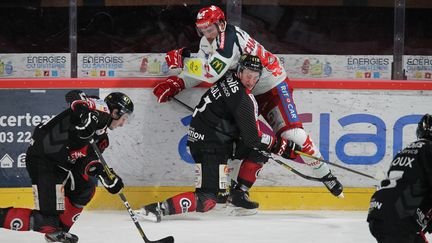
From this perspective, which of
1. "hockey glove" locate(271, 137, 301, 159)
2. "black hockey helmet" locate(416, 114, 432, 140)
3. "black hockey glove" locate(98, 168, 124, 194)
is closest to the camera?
"black hockey helmet" locate(416, 114, 432, 140)

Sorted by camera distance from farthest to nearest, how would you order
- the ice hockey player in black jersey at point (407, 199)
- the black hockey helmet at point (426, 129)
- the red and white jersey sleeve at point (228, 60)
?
the red and white jersey sleeve at point (228, 60)
the black hockey helmet at point (426, 129)
the ice hockey player in black jersey at point (407, 199)

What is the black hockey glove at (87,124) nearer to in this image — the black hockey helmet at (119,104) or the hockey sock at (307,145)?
the black hockey helmet at (119,104)

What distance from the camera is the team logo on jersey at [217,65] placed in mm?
6367

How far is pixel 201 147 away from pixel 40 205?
129 cm

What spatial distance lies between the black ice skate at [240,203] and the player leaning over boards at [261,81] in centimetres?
48

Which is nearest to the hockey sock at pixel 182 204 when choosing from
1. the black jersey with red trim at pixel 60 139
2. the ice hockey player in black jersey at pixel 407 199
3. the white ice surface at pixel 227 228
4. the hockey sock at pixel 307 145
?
the white ice surface at pixel 227 228

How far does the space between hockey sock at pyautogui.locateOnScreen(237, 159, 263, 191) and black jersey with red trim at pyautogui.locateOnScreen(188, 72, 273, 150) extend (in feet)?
0.68

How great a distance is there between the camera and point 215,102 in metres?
6.31

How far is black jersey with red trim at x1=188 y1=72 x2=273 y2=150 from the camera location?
6.15 metres

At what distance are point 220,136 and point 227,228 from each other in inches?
23.4

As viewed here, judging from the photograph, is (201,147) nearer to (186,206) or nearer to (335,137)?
(186,206)

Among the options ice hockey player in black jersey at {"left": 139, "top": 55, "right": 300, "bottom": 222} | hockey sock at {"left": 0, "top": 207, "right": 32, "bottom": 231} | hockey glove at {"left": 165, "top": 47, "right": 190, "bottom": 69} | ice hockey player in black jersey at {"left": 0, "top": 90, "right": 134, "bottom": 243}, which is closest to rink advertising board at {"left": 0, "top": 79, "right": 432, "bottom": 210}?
hockey glove at {"left": 165, "top": 47, "right": 190, "bottom": 69}

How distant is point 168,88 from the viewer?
6.61 m

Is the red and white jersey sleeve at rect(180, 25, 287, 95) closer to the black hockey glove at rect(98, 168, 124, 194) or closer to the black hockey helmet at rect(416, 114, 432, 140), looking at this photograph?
the black hockey glove at rect(98, 168, 124, 194)
